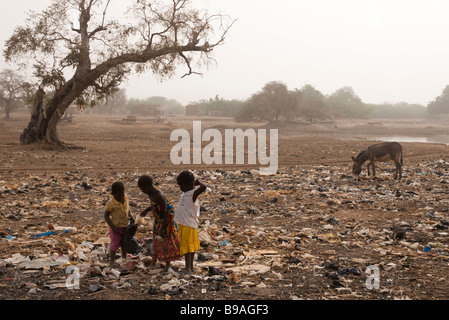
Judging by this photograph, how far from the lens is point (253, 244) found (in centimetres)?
611

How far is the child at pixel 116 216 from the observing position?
506 cm

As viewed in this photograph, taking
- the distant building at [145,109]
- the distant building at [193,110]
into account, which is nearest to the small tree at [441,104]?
the distant building at [193,110]

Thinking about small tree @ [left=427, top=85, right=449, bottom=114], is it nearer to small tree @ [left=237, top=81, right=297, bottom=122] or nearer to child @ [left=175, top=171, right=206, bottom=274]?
small tree @ [left=237, top=81, right=297, bottom=122]

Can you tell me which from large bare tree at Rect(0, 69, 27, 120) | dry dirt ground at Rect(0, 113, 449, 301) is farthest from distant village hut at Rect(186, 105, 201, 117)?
dry dirt ground at Rect(0, 113, 449, 301)

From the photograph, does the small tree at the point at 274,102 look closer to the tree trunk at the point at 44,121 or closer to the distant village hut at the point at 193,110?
the distant village hut at the point at 193,110

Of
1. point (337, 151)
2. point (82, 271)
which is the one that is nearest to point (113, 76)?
point (337, 151)

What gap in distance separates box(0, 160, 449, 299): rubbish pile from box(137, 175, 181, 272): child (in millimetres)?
218

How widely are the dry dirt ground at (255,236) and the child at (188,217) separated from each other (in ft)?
0.85

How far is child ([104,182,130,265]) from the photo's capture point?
5.06 m

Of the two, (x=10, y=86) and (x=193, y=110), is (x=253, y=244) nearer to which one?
(x=10, y=86)

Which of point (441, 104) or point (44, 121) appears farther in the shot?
point (441, 104)

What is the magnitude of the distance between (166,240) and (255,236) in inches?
75.0

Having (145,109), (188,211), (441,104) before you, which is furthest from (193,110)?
(188,211)
